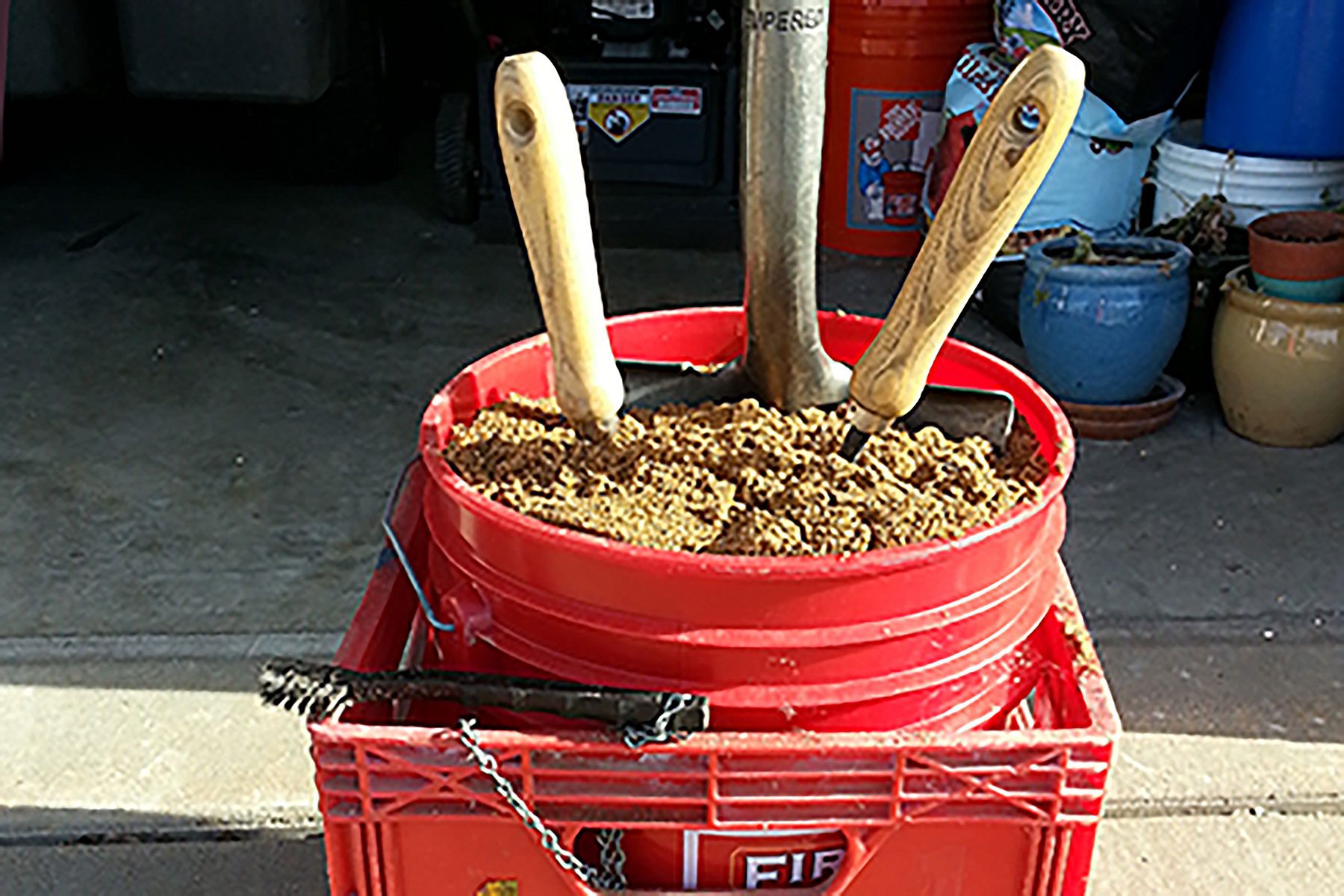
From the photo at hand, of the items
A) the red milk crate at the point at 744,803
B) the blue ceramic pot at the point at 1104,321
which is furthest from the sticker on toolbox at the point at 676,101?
the red milk crate at the point at 744,803

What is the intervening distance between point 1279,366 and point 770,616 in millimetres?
1989

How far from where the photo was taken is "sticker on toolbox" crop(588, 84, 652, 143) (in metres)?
3.49

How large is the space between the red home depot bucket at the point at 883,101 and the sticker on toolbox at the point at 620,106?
1.57 ft

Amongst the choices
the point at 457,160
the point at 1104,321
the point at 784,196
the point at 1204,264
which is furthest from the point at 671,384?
the point at 457,160

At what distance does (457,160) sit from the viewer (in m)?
3.69

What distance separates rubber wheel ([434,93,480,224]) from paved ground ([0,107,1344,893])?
83 millimetres

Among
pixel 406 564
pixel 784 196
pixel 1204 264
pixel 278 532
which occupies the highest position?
pixel 784 196

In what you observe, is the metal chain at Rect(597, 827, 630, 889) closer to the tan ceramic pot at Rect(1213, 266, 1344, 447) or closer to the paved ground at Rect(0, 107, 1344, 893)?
the paved ground at Rect(0, 107, 1344, 893)

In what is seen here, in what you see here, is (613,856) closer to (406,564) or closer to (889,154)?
(406,564)

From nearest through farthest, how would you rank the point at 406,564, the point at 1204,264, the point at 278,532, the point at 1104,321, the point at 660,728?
the point at 660,728 → the point at 406,564 → the point at 278,532 → the point at 1104,321 → the point at 1204,264

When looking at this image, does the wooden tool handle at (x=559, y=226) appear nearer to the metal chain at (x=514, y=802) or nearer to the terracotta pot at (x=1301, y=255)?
the metal chain at (x=514, y=802)

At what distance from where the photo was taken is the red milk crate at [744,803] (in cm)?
87

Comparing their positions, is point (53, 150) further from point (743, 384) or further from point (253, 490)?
point (743, 384)

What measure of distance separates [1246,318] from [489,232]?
6.47 ft
